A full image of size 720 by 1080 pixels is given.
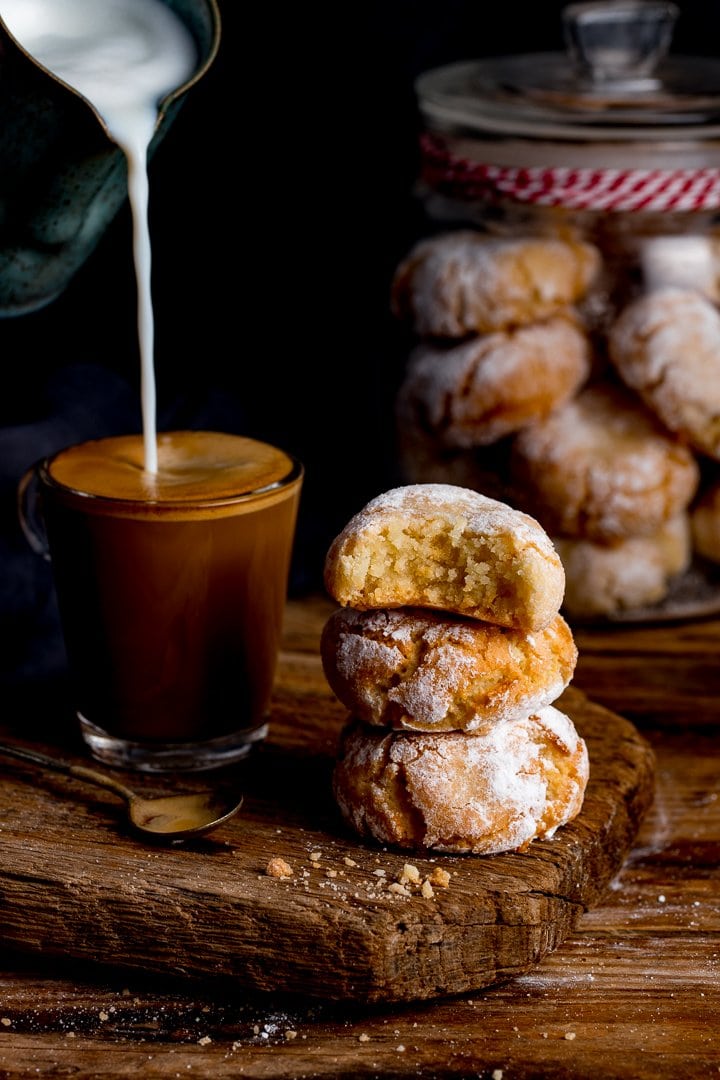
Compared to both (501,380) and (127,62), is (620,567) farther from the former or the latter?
(127,62)

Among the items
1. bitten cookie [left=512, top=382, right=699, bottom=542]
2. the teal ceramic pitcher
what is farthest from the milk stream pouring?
bitten cookie [left=512, top=382, right=699, bottom=542]

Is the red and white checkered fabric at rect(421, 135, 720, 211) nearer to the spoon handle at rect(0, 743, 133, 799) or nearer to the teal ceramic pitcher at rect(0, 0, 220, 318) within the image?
the teal ceramic pitcher at rect(0, 0, 220, 318)

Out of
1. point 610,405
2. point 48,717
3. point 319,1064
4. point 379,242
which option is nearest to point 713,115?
point 610,405

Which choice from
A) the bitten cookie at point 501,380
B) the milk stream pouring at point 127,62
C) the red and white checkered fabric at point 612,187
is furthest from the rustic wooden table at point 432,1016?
the red and white checkered fabric at point 612,187

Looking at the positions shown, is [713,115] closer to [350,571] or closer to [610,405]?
[610,405]

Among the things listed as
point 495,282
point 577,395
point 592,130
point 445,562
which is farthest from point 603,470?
point 445,562
